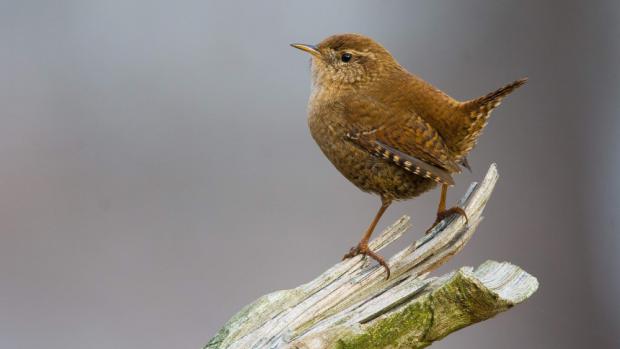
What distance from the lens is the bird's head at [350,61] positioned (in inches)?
163

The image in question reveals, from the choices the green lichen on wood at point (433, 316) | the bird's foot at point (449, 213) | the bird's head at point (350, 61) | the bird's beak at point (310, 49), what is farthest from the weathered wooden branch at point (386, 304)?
the bird's beak at point (310, 49)

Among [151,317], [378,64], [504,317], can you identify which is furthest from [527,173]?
[151,317]

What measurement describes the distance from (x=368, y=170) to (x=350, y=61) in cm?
63

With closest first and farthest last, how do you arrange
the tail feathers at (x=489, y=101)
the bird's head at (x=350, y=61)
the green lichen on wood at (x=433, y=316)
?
the green lichen on wood at (x=433, y=316) < the tail feathers at (x=489, y=101) < the bird's head at (x=350, y=61)

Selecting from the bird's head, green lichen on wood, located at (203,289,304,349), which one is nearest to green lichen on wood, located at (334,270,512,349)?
green lichen on wood, located at (203,289,304,349)

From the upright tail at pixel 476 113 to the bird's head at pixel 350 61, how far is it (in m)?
0.57

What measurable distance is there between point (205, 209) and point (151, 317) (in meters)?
1.12

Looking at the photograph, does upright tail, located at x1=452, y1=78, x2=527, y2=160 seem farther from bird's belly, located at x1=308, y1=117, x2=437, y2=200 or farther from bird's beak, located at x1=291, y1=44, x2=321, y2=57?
bird's beak, located at x1=291, y1=44, x2=321, y2=57

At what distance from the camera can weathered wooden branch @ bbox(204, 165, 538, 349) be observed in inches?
110

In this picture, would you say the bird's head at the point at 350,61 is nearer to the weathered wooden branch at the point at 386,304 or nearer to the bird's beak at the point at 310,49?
the bird's beak at the point at 310,49

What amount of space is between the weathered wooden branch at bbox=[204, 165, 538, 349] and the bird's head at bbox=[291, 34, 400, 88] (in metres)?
0.94

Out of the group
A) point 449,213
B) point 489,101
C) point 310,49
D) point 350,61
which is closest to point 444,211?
point 449,213

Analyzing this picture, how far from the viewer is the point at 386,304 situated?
295cm

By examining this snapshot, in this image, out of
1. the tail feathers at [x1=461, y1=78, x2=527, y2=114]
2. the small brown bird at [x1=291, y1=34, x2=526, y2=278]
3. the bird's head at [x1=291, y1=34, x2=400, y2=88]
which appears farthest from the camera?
the bird's head at [x1=291, y1=34, x2=400, y2=88]
